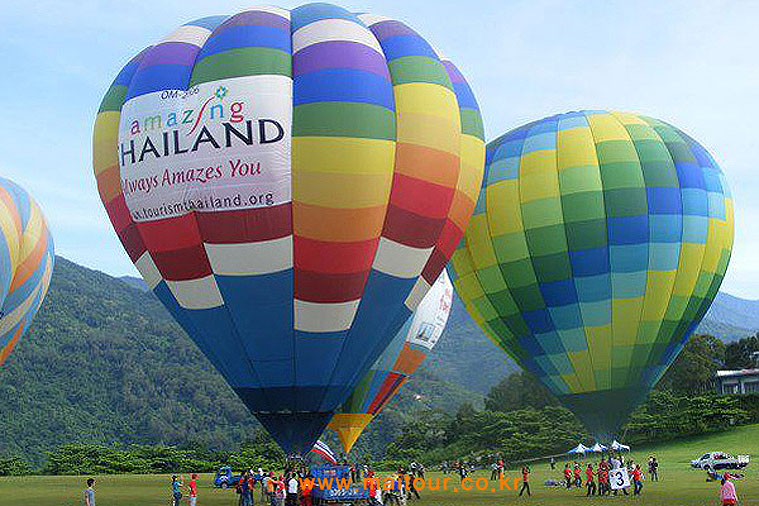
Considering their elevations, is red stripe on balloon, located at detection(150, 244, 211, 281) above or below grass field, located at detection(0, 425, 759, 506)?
above

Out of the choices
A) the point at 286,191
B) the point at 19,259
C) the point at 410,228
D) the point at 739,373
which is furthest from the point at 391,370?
the point at 739,373

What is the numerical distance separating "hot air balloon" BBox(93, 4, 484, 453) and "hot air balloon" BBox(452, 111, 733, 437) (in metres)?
6.04

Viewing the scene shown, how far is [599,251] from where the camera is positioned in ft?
71.1

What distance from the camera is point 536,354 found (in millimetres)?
22875

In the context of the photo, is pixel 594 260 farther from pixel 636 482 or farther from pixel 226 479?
pixel 226 479

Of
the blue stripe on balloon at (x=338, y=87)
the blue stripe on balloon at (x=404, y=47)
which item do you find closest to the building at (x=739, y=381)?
the blue stripe on balloon at (x=404, y=47)

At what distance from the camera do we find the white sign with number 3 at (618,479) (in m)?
21.6

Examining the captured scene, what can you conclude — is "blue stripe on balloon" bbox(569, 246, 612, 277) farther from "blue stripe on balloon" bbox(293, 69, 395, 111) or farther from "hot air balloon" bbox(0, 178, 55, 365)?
"hot air balloon" bbox(0, 178, 55, 365)

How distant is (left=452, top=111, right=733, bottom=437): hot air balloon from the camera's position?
2178cm

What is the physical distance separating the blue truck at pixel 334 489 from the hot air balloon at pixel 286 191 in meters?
1.21

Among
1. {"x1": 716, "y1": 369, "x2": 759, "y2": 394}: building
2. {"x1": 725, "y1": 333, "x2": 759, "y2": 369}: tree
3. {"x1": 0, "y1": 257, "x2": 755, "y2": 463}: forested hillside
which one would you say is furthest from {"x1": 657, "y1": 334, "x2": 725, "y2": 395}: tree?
{"x1": 0, "y1": 257, "x2": 755, "y2": 463}: forested hillside

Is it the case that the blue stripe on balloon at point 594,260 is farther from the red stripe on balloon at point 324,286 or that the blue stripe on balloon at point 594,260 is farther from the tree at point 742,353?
the tree at point 742,353

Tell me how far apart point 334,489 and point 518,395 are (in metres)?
61.9

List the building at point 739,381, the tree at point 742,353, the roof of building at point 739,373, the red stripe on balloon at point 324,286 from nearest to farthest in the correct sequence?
the red stripe on balloon at point 324,286 → the roof of building at point 739,373 → the building at point 739,381 → the tree at point 742,353
